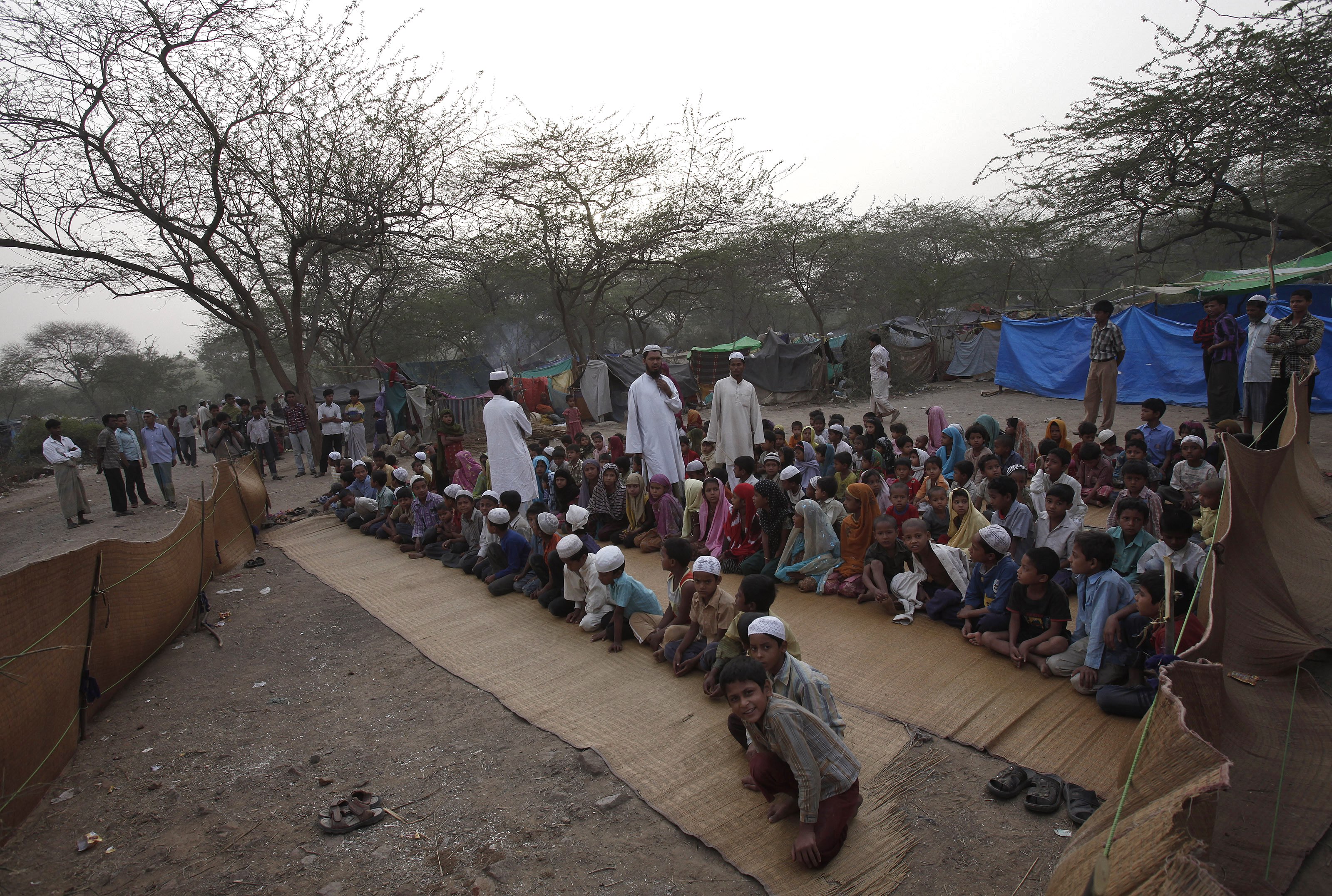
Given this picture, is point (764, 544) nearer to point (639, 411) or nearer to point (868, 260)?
point (639, 411)

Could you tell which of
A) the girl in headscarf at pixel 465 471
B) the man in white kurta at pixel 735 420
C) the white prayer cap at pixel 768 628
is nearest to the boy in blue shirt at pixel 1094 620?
the white prayer cap at pixel 768 628

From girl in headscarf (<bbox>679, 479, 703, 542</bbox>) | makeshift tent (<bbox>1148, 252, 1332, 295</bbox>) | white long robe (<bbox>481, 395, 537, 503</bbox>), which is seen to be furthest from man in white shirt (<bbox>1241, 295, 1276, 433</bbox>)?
white long robe (<bbox>481, 395, 537, 503</bbox>)

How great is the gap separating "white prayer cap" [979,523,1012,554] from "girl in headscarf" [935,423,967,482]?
2989 millimetres

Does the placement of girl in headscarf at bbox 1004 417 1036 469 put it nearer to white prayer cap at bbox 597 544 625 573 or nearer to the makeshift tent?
white prayer cap at bbox 597 544 625 573

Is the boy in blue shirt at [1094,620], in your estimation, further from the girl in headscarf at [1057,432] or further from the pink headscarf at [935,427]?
the pink headscarf at [935,427]

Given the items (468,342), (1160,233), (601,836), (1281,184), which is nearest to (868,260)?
(1160,233)

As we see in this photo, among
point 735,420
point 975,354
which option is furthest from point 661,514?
point 975,354

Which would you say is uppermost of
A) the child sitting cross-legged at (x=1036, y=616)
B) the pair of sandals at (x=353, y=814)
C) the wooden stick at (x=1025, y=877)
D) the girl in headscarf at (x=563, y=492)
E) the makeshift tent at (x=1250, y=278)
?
the makeshift tent at (x=1250, y=278)

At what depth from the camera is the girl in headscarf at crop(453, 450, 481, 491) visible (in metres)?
8.58

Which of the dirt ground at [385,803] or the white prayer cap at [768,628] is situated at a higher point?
the white prayer cap at [768,628]

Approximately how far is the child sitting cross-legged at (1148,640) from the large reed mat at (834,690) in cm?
9

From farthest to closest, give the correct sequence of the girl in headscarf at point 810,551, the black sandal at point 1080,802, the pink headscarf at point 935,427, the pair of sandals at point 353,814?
the pink headscarf at point 935,427
the girl in headscarf at point 810,551
the pair of sandals at point 353,814
the black sandal at point 1080,802

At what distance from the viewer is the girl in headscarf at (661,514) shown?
6.53m

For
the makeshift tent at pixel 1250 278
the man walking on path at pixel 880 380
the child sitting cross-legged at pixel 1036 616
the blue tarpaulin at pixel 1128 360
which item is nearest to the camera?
the child sitting cross-legged at pixel 1036 616
